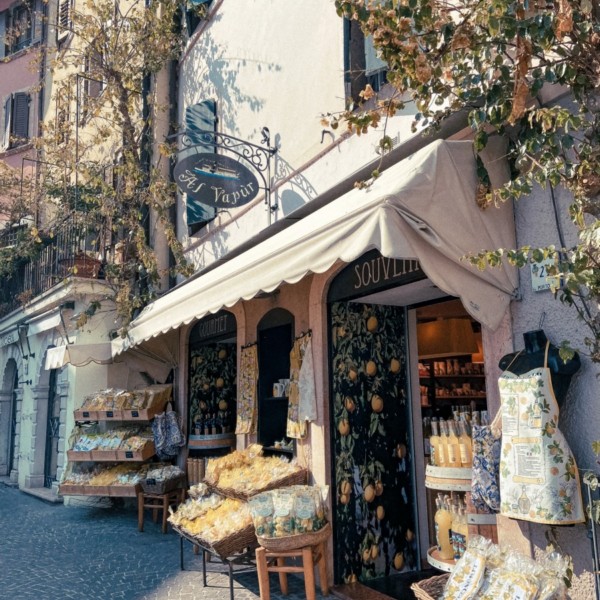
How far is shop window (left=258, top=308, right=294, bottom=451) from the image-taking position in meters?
7.39

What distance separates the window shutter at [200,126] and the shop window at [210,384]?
61.6 inches

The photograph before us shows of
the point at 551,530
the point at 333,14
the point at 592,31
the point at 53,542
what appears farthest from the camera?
the point at 53,542

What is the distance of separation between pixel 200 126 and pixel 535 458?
24.3ft

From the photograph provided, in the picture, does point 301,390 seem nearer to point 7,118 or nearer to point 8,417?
point 8,417

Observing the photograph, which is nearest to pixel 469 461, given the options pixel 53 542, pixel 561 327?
pixel 561 327

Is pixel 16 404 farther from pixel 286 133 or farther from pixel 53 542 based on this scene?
pixel 286 133

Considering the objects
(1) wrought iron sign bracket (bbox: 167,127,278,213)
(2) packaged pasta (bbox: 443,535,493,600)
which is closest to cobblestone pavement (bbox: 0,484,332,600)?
(2) packaged pasta (bbox: 443,535,493,600)

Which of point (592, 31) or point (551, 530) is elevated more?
point (592, 31)

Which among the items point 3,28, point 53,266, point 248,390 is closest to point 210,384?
point 248,390

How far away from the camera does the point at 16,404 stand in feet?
52.0

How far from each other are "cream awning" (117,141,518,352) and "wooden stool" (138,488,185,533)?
5.20 metres

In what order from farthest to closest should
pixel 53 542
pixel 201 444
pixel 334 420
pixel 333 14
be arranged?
pixel 201 444, pixel 53 542, pixel 333 14, pixel 334 420

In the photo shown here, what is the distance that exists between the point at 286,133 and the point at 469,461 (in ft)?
14.6

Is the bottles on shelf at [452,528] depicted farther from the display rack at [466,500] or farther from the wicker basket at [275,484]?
the wicker basket at [275,484]
